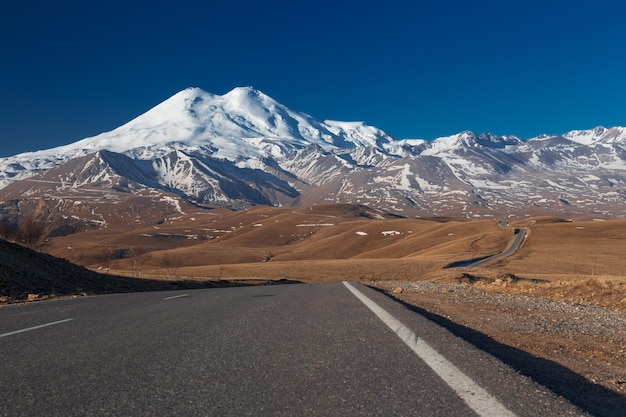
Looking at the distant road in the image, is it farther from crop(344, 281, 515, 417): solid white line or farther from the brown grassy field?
crop(344, 281, 515, 417): solid white line

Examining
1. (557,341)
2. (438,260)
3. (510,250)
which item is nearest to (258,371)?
(557,341)

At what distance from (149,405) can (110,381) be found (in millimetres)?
1129

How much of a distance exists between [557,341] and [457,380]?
4844mm

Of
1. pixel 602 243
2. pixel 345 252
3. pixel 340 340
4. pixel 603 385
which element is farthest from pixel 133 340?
pixel 345 252

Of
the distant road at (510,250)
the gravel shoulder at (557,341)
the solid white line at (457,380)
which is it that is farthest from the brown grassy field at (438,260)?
the solid white line at (457,380)

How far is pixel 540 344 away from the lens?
28.5ft

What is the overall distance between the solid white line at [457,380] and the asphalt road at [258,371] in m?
0.01

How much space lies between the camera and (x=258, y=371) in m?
6.02

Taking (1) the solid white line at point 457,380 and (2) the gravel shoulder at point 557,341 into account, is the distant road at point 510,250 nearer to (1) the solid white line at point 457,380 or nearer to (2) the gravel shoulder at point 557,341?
(2) the gravel shoulder at point 557,341

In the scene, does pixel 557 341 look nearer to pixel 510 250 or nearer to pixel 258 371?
pixel 258 371

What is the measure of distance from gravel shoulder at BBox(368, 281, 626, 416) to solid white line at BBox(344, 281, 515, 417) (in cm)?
82

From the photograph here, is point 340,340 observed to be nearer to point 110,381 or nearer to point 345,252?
point 110,381

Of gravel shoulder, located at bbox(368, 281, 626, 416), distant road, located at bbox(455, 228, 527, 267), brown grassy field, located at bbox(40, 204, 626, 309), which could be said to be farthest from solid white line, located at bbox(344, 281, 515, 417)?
distant road, located at bbox(455, 228, 527, 267)

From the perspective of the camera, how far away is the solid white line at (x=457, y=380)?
4391 millimetres
